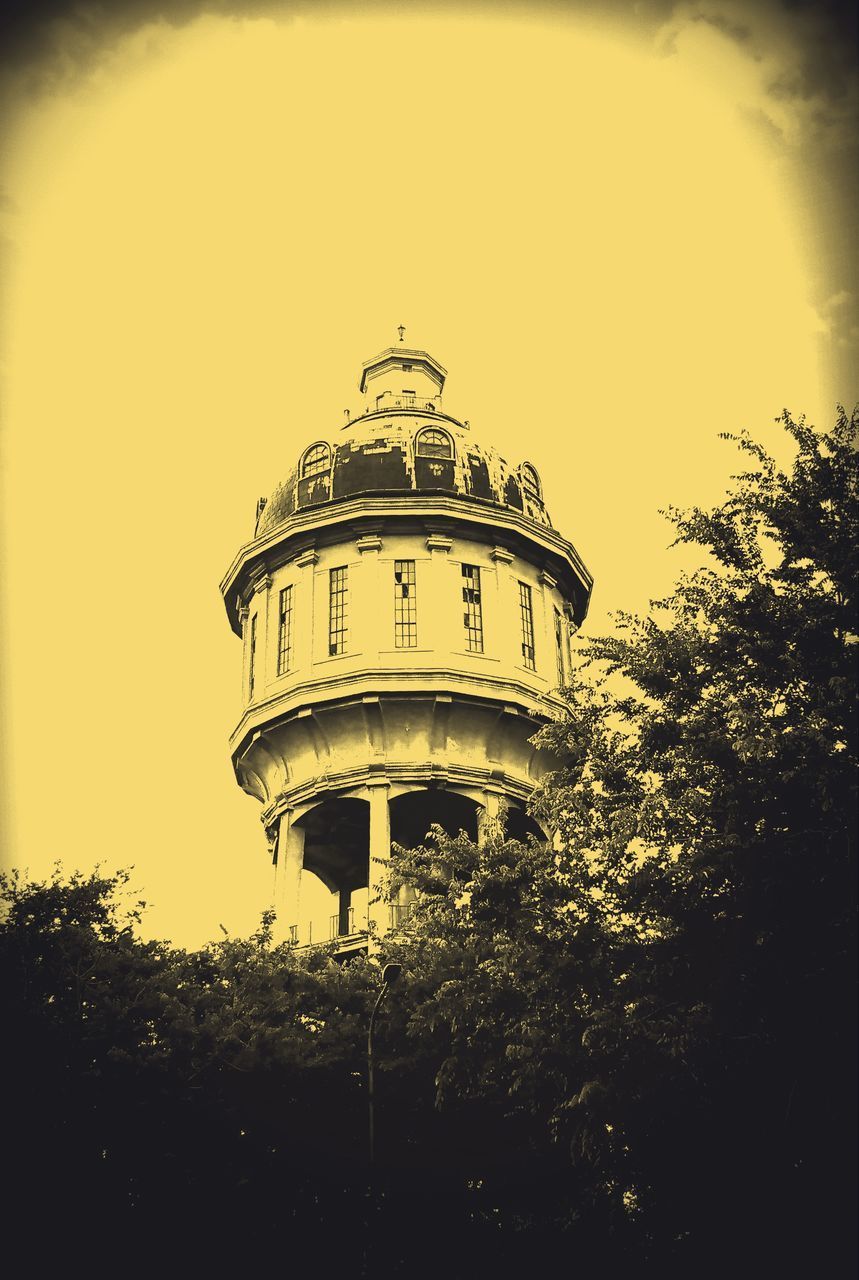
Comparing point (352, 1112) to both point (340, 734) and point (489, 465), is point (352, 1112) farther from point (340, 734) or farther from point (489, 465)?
point (489, 465)

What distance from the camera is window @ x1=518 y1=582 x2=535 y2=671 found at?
126ft

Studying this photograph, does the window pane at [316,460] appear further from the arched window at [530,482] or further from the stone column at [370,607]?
the arched window at [530,482]

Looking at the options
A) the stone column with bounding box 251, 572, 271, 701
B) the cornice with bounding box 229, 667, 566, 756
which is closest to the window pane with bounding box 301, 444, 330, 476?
the stone column with bounding box 251, 572, 271, 701

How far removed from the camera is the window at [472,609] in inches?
1487

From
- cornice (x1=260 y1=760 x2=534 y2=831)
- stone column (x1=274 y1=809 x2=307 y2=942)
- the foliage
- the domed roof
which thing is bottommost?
the foliage

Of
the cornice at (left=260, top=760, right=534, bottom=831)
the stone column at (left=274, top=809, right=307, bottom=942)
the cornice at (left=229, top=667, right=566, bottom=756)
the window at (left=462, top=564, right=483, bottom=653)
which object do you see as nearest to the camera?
the stone column at (left=274, top=809, right=307, bottom=942)

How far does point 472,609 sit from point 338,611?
3.20 metres

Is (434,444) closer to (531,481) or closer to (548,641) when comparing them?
(531,481)

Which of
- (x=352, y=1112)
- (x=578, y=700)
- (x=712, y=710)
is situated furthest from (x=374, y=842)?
(x=712, y=710)

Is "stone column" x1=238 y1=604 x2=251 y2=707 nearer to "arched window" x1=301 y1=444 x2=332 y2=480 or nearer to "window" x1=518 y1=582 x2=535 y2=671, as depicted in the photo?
"arched window" x1=301 y1=444 x2=332 y2=480

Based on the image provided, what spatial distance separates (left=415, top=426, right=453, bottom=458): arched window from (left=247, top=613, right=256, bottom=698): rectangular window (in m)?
5.94

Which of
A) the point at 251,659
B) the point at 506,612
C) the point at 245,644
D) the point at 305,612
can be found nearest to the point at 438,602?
the point at 506,612

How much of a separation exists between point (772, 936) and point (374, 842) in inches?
622

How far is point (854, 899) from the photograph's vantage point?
19.1 meters
